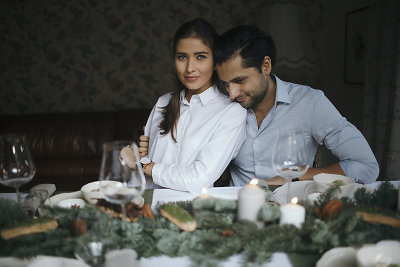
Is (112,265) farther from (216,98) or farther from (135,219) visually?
(216,98)

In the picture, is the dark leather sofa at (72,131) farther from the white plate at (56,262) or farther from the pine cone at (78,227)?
the white plate at (56,262)

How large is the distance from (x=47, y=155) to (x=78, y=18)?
5.16 ft

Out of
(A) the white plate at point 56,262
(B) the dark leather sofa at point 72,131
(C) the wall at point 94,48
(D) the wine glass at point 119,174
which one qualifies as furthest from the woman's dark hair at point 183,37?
(C) the wall at point 94,48

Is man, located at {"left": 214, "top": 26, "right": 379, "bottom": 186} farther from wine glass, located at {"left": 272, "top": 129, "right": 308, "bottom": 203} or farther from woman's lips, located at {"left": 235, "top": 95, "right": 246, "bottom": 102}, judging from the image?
wine glass, located at {"left": 272, "top": 129, "right": 308, "bottom": 203}

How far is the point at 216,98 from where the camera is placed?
5.56ft

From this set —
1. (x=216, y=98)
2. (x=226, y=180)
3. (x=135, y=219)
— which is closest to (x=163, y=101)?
→ (x=216, y=98)

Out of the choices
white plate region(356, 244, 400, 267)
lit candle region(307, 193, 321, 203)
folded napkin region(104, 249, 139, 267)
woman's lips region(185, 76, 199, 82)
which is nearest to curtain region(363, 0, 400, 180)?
woman's lips region(185, 76, 199, 82)

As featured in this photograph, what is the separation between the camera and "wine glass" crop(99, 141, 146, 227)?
0.80 metres

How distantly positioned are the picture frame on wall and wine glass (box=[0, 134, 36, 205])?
2901 millimetres

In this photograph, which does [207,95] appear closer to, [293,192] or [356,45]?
[293,192]

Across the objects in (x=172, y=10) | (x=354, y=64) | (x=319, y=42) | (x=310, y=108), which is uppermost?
(x=172, y=10)

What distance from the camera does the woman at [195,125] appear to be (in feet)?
4.78

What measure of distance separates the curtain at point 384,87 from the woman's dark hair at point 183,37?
1557 mm

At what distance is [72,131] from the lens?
11.9 ft
